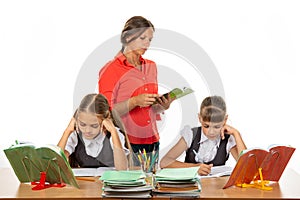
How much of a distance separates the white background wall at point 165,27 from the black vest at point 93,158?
2.67 feet

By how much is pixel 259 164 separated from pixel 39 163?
2.75ft

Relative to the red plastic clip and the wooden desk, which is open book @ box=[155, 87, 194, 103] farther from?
the red plastic clip

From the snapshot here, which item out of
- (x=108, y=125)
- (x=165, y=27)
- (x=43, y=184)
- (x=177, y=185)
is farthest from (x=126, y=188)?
(x=165, y=27)

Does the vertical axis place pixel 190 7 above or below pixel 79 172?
above

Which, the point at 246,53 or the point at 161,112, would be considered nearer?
the point at 161,112

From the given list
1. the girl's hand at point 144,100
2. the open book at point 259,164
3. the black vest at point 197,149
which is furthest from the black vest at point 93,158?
the open book at point 259,164

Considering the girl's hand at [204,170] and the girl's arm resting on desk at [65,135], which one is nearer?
the girl's hand at [204,170]

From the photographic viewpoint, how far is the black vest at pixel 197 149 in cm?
235

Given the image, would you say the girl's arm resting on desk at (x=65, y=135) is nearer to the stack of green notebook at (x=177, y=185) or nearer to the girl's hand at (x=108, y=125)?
the girl's hand at (x=108, y=125)

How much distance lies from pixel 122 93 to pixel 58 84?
91cm

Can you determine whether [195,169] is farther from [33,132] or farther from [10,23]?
[10,23]

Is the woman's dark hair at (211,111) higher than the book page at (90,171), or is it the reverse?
the woman's dark hair at (211,111)

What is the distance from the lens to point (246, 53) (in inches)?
124

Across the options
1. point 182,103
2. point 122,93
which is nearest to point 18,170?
point 122,93
